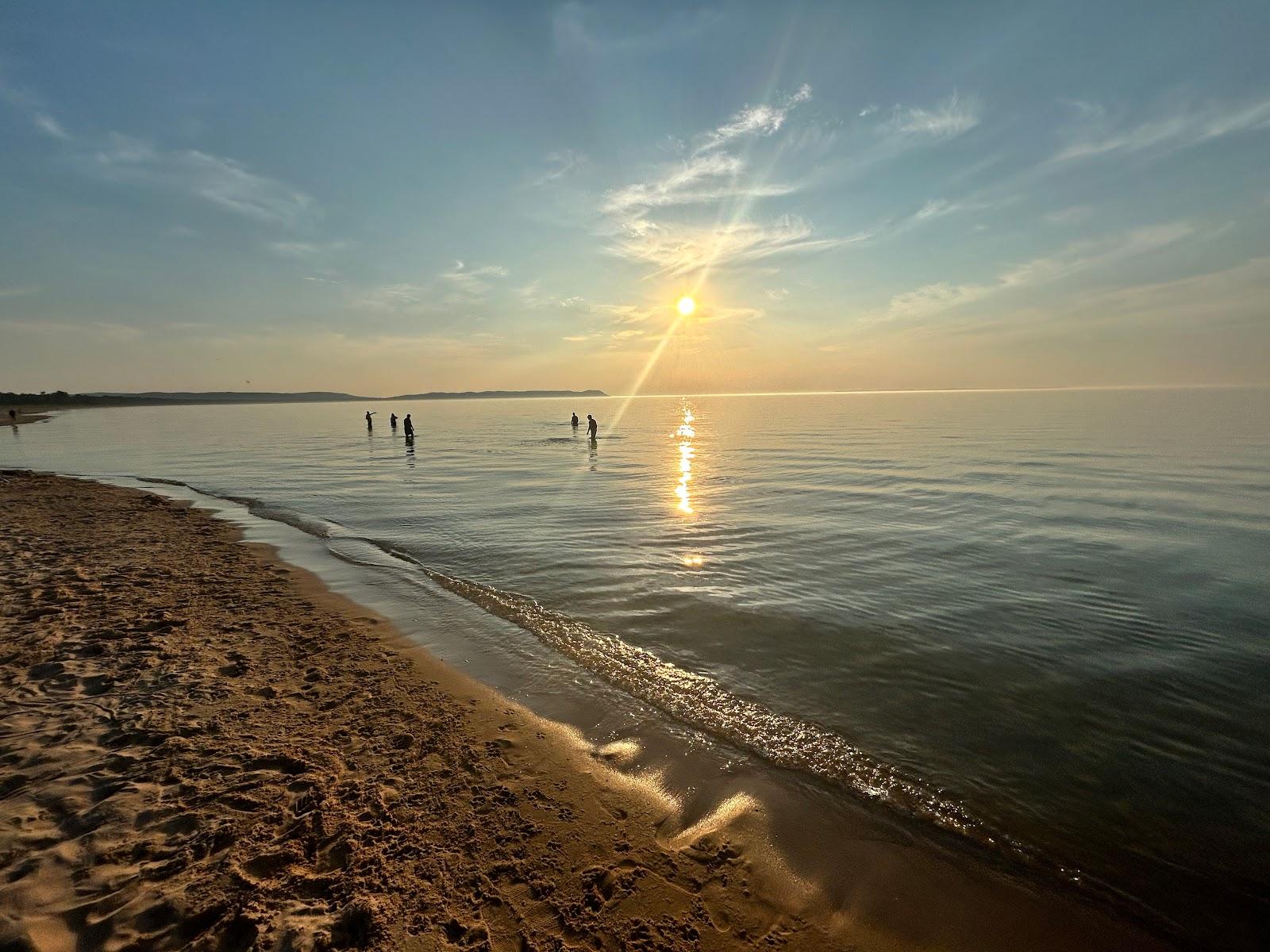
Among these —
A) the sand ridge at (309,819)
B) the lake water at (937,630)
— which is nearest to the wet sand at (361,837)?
the sand ridge at (309,819)

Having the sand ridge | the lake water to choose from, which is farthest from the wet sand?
the lake water

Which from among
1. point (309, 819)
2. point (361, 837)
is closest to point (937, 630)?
point (361, 837)

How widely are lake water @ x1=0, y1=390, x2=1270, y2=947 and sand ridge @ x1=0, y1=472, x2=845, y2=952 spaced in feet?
5.42

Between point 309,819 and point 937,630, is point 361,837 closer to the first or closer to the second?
point 309,819

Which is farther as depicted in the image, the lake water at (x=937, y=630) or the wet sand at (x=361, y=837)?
the lake water at (x=937, y=630)

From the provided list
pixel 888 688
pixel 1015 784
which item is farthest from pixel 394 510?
pixel 1015 784

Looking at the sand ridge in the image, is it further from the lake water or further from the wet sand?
the lake water

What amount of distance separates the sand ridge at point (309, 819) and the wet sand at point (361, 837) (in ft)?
0.06

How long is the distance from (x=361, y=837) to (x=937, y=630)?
9.47 meters

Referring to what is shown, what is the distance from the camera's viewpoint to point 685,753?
6.35 m

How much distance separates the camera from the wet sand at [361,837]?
3.87m

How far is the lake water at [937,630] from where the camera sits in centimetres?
559

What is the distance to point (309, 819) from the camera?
15.7ft

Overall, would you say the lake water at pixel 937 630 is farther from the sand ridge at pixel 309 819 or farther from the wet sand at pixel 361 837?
the sand ridge at pixel 309 819
